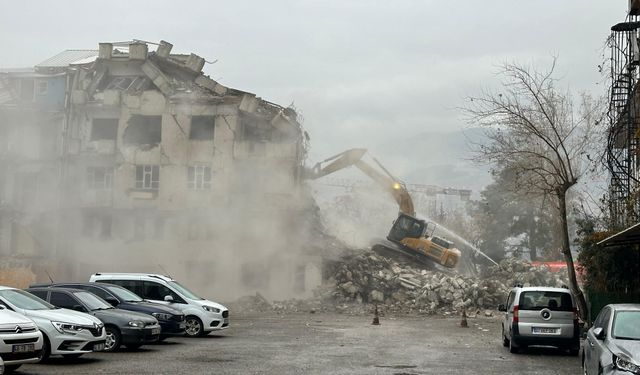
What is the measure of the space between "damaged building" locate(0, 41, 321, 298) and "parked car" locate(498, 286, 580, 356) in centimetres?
3089

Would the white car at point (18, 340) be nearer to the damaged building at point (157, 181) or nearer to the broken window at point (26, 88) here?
the damaged building at point (157, 181)

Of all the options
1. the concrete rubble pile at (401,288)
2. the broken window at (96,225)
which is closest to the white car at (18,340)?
the concrete rubble pile at (401,288)

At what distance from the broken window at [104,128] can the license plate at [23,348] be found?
42.0 meters

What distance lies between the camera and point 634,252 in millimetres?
28641

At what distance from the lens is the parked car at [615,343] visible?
37.8 ft

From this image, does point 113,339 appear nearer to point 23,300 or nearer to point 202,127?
point 23,300

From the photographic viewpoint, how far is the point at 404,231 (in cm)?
5100

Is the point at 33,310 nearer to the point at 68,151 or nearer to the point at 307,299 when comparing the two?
the point at 307,299

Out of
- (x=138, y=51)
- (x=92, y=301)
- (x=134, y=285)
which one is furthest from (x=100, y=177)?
(x=92, y=301)

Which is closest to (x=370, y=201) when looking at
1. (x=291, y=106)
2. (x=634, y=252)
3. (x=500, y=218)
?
(x=500, y=218)

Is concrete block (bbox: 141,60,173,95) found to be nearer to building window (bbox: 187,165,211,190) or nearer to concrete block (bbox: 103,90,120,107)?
concrete block (bbox: 103,90,120,107)

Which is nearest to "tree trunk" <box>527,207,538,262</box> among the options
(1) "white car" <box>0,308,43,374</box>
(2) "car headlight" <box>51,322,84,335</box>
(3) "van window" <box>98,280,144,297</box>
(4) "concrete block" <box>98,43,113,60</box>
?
(4) "concrete block" <box>98,43,113,60</box>

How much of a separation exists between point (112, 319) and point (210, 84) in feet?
122

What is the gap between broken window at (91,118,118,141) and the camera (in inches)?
2178
